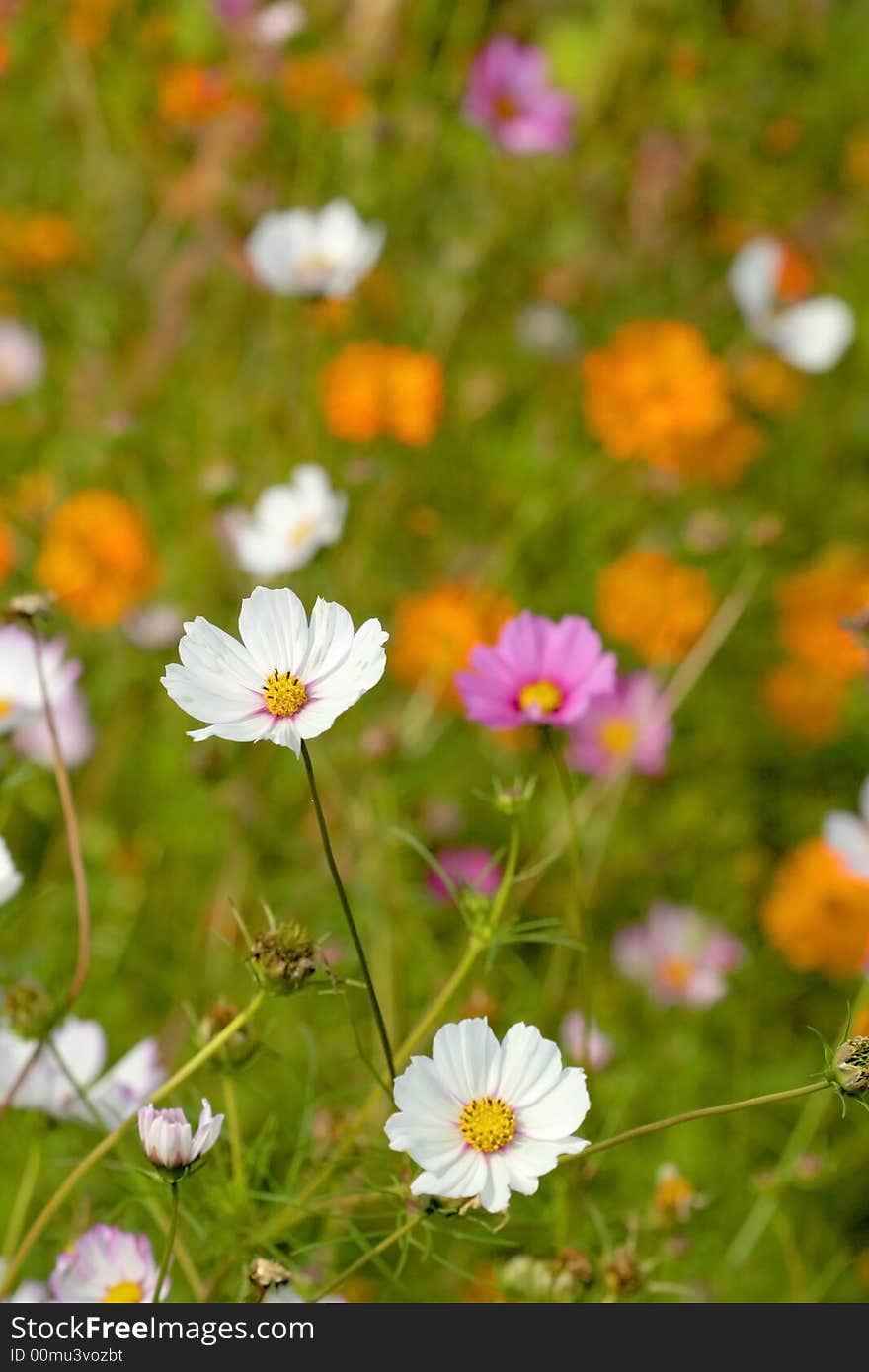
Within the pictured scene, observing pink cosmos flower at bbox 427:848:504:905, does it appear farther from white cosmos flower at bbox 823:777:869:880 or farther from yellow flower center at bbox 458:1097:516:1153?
yellow flower center at bbox 458:1097:516:1153

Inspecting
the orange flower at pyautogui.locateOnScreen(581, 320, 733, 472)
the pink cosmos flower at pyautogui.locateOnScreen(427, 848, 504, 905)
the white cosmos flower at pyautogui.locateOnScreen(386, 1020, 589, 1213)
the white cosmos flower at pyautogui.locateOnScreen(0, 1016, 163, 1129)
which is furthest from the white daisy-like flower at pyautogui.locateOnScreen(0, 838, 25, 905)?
the orange flower at pyautogui.locateOnScreen(581, 320, 733, 472)

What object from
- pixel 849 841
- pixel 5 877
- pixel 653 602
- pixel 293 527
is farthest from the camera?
pixel 653 602

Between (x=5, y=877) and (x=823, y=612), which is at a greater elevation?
(x=823, y=612)

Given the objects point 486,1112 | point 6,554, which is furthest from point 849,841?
point 6,554

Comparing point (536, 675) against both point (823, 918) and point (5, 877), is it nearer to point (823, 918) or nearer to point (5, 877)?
point (5, 877)

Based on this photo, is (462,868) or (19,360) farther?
(19,360)

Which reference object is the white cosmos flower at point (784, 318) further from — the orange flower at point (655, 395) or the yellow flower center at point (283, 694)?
the yellow flower center at point (283, 694)

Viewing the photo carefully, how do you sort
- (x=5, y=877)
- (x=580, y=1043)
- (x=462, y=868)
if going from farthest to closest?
(x=462, y=868) → (x=580, y=1043) → (x=5, y=877)
